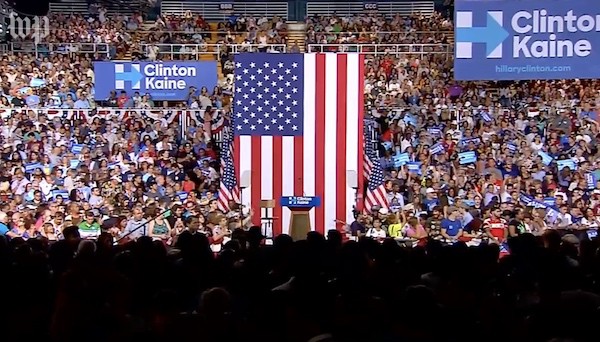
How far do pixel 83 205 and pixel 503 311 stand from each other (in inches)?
479

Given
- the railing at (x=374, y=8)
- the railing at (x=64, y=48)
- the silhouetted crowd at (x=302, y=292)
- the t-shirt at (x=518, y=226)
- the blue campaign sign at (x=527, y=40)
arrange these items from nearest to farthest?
the silhouetted crowd at (x=302, y=292), the t-shirt at (x=518, y=226), the blue campaign sign at (x=527, y=40), the railing at (x=64, y=48), the railing at (x=374, y=8)

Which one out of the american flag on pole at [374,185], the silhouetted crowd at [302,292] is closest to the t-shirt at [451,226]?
the american flag on pole at [374,185]

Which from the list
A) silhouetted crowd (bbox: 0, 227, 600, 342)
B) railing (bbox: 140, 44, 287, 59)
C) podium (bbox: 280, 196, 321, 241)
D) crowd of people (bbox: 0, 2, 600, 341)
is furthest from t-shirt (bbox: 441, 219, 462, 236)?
railing (bbox: 140, 44, 287, 59)

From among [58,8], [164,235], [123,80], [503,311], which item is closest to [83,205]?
[164,235]

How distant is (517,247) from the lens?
27.2 feet

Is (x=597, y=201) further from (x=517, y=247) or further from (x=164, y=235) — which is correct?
(x=517, y=247)

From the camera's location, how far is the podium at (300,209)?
16.4 m

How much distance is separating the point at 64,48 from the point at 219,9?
799 centimetres

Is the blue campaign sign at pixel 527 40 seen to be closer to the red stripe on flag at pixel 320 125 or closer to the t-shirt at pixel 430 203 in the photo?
the t-shirt at pixel 430 203

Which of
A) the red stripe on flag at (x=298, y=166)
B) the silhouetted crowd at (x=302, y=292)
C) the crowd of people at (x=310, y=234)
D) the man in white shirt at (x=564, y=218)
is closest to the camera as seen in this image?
the silhouetted crowd at (x=302, y=292)

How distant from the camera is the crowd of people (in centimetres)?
581

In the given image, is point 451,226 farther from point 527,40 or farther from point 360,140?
point 527,40

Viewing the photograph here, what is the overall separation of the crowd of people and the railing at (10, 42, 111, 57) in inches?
3.1

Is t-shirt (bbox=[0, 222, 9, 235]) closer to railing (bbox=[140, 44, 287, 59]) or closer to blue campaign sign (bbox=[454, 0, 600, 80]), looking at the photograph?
railing (bbox=[140, 44, 287, 59])
